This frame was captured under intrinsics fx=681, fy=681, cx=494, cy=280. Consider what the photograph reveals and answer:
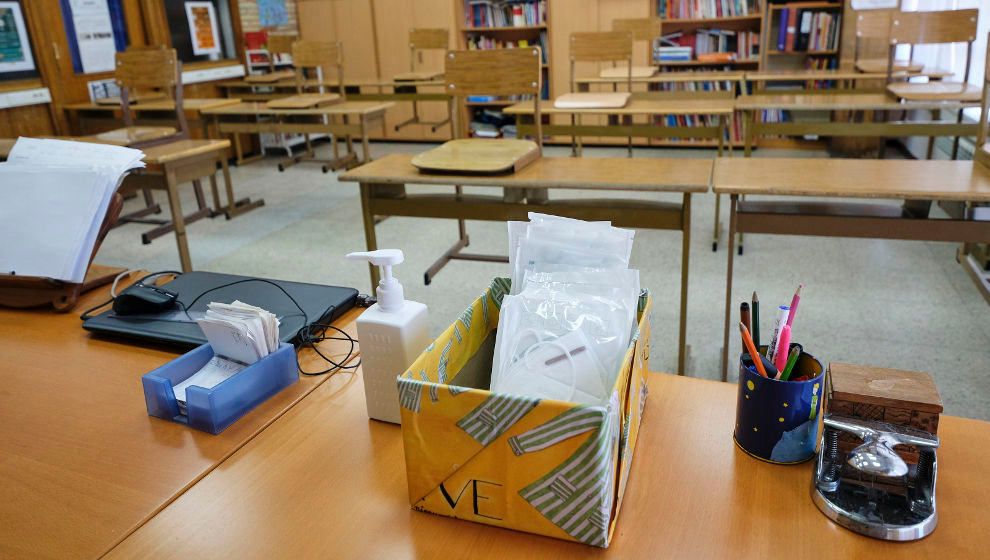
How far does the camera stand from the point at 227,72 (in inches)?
255

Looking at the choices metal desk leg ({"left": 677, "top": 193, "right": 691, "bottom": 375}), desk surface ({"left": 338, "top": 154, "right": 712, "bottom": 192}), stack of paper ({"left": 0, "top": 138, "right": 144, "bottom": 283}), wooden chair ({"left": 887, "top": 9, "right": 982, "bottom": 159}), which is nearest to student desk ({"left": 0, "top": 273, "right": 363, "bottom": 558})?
stack of paper ({"left": 0, "top": 138, "right": 144, "bottom": 283})

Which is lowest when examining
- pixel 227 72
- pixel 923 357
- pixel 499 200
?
pixel 923 357

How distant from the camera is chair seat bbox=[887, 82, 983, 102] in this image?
3.37m

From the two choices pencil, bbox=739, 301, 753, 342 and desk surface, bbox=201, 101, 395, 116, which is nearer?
pencil, bbox=739, 301, 753, 342

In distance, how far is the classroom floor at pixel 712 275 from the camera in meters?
2.39

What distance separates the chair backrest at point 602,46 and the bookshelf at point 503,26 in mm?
2389

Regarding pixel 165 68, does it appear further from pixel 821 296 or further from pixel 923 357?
pixel 923 357

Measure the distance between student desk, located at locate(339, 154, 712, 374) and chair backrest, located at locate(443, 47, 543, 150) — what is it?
337 mm

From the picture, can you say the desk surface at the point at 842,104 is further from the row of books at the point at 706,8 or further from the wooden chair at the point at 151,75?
the wooden chair at the point at 151,75

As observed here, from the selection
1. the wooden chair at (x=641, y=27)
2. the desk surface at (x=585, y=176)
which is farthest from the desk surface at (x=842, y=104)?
the wooden chair at (x=641, y=27)

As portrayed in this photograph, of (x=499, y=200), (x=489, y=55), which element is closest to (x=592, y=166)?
(x=499, y=200)

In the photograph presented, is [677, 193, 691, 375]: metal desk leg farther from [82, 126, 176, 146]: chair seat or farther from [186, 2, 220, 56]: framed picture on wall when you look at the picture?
[186, 2, 220, 56]: framed picture on wall

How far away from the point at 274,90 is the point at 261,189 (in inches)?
76.5

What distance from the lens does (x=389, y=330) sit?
796 mm
